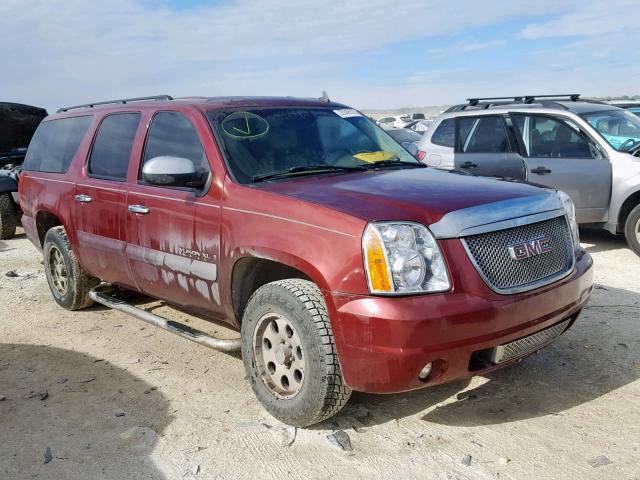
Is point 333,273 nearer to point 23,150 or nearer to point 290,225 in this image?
point 290,225

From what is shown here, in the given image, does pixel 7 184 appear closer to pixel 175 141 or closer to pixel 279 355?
pixel 175 141

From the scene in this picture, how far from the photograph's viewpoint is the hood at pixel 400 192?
3062mm

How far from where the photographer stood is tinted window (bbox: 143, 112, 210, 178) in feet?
13.1

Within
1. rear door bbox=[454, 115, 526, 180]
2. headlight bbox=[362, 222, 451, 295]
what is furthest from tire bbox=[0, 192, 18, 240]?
headlight bbox=[362, 222, 451, 295]

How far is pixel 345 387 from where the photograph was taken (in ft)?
10.4

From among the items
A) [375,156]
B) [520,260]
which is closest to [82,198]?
[375,156]

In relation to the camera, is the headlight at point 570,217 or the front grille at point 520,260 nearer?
the front grille at point 520,260

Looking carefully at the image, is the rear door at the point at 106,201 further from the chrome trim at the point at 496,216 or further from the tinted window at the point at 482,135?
the tinted window at the point at 482,135

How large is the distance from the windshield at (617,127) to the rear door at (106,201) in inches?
213

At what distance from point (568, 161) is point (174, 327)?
17.3 feet

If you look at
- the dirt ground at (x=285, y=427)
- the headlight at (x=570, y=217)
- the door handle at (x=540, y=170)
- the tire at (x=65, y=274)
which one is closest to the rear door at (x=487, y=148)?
the door handle at (x=540, y=170)

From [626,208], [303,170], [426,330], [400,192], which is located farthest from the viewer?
[626,208]

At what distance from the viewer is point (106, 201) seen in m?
4.71

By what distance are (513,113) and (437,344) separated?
572 cm
